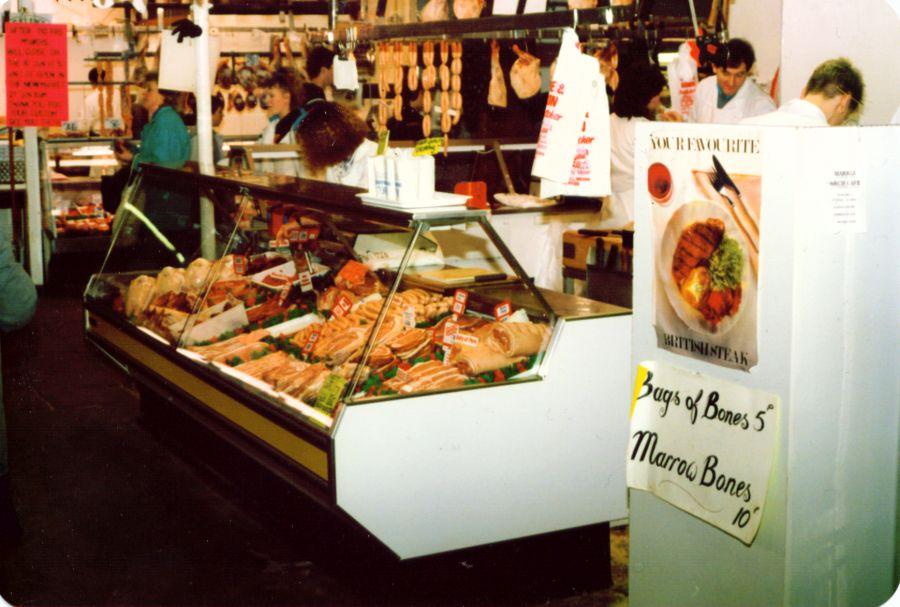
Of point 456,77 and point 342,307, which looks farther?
point 456,77

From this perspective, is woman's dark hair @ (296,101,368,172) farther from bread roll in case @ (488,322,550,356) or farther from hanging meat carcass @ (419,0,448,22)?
bread roll in case @ (488,322,550,356)

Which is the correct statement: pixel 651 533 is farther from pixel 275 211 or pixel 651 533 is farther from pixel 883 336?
pixel 275 211

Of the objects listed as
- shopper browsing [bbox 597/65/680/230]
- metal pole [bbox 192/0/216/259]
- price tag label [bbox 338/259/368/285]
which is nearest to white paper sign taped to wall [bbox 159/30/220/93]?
metal pole [bbox 192/0/216/259]

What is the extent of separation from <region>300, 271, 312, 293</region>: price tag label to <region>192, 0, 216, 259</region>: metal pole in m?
1.28

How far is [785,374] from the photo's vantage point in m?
2.51

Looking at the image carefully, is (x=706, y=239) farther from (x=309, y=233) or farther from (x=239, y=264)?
(x=239, y=264)

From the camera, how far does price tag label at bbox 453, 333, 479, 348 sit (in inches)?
161

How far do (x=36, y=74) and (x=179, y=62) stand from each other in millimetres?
2799

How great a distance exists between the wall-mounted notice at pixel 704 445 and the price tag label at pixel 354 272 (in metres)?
2.24

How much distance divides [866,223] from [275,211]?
11.4 feet

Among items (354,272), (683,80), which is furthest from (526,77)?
(354,272)

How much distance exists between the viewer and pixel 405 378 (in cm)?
386

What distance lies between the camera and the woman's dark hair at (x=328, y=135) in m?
6.18

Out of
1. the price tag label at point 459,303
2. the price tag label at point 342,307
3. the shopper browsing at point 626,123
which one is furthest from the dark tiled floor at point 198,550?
the shopper browsing at point 626,123
